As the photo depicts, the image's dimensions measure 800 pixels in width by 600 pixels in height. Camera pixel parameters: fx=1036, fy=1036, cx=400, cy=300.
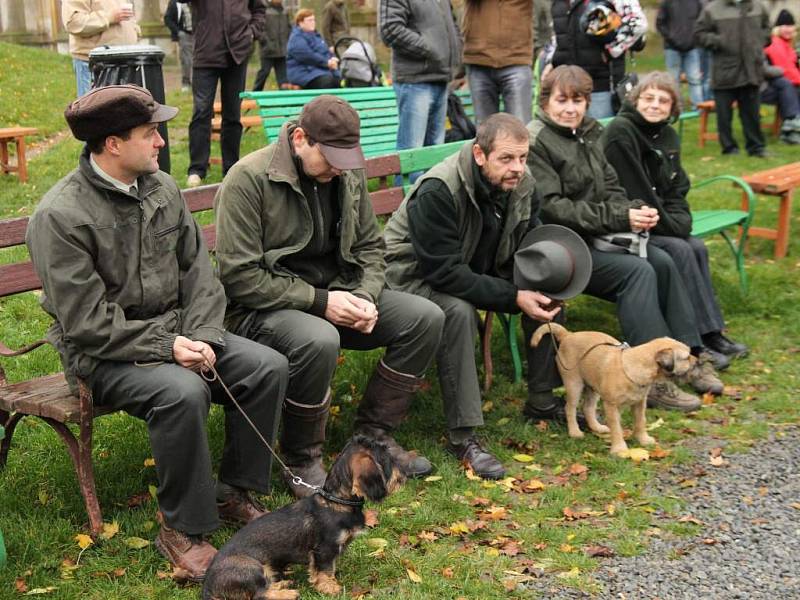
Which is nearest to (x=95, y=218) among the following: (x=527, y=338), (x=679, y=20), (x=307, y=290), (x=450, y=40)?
(x=307, y=290)

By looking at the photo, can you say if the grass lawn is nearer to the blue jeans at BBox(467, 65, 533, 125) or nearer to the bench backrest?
the blue jeans at BBox(467, 65, 533, 125)

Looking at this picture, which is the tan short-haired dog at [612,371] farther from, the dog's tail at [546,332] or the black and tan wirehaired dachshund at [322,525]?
the black and tan wirehaired dachshund at [322,525]

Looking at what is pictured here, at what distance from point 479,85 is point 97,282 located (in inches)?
226

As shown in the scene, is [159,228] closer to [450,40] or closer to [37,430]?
[37,430]

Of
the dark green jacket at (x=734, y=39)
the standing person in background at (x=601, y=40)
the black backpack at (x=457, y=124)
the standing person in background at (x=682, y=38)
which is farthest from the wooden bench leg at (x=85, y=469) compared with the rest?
the standing person in background at (x=682, y=38)

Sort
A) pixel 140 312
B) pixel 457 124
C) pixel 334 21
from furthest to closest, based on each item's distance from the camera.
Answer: pixel 334 21 → pixel 457 124 → pixel 140 312

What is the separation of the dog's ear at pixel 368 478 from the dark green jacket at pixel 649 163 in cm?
341

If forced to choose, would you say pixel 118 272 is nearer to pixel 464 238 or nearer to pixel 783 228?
pixel 464 238

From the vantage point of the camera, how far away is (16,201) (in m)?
9.38

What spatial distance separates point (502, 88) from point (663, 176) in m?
2.70

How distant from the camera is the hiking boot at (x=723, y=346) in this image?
6.62 m

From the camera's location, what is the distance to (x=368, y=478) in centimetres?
380

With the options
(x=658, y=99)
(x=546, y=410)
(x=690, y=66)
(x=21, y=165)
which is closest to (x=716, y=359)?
(x=546, y=410)

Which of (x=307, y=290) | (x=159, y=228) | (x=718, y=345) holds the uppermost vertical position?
(x=159, y=228)
